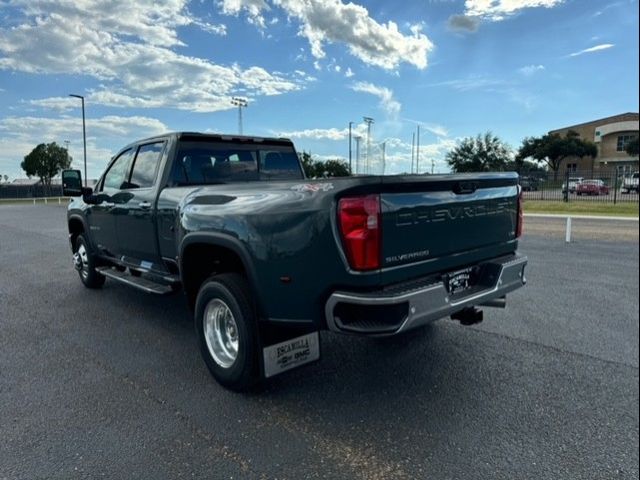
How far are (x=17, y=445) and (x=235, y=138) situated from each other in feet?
11.1

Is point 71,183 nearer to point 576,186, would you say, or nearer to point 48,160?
point 576,186

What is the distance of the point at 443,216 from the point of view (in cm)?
314

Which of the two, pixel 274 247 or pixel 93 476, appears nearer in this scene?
pixel 93 476

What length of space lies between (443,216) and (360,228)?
729 mm

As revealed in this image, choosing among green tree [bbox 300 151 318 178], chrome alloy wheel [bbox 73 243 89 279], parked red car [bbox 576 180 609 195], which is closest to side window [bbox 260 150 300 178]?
green tree [bbox 300 151 318 178]

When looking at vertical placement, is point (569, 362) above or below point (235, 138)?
below

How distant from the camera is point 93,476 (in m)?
2.57

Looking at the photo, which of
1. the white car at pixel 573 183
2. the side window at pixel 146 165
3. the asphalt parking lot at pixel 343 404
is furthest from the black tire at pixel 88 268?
the white car at pixel 573 183

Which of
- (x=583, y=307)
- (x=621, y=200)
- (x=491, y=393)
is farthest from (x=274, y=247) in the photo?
(x=621, y=200)

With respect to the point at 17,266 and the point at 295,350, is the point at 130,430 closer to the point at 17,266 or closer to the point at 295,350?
the point at 295,350

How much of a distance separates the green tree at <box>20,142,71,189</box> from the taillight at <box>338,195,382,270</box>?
68.8 m

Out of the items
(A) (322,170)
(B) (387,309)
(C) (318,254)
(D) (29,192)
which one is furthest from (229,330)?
(D) (29,192)

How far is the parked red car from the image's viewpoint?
2419 centimetres

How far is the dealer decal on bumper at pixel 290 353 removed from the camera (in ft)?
10.7
